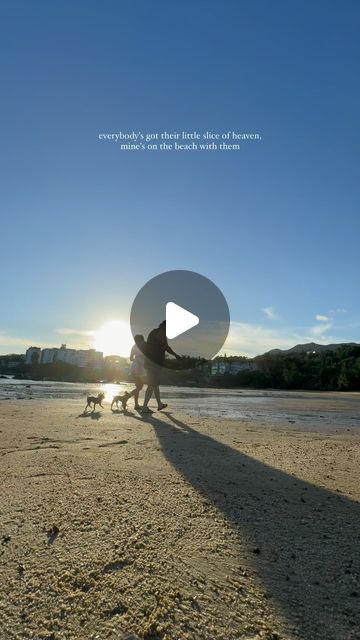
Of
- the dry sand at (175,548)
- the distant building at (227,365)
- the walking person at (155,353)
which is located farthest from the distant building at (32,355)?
the dry sand at (175,548)

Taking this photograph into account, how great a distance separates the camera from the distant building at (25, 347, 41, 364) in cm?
12888

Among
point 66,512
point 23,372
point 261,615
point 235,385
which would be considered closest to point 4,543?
point 66,512

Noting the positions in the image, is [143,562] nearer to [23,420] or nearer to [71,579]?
[71,579]

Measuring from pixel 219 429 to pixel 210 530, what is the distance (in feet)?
18.8

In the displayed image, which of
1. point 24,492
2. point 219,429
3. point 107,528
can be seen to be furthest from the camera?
point 219,429

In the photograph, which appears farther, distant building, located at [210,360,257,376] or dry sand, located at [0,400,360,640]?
distant building, located at [210,360,257,376]

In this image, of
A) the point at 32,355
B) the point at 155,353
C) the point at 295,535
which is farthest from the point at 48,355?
the point at 295,535

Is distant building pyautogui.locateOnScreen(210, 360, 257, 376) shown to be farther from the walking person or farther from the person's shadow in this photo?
the person's shadow

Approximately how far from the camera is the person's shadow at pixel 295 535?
5.98 ft

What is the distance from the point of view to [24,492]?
11.1ft

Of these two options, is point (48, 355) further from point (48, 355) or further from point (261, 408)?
point (261, 408)

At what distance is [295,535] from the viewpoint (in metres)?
2.69

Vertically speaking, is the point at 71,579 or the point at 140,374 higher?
the point at 140,374

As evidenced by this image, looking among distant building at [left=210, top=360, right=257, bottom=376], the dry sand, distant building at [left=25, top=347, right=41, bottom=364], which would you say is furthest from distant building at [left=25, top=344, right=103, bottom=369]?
the dry sand
